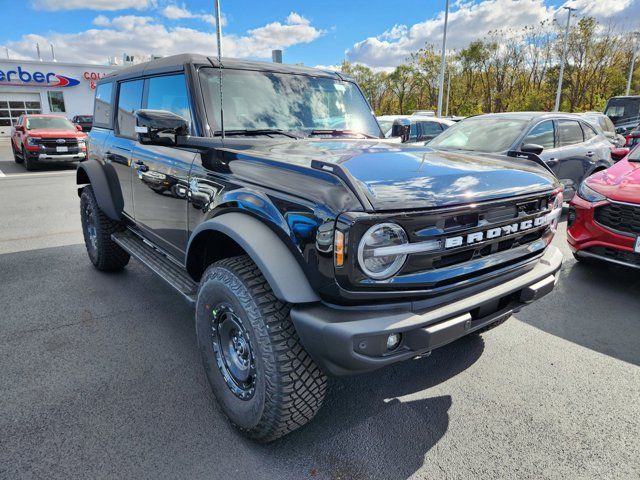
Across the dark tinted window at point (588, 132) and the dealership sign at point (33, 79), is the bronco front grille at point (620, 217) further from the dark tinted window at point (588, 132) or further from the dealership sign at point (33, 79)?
the dealership sign at point (33, 79)

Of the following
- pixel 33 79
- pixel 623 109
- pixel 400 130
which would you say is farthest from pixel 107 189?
pixel 33 79

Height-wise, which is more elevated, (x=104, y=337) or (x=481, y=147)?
(x=481, y=147)

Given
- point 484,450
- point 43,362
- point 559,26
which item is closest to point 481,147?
point 484,450

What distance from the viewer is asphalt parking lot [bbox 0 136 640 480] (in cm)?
212

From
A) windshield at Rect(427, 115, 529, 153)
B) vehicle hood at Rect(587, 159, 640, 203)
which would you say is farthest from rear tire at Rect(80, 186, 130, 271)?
vehicle hood at Rect(587, 159, 640, 203)

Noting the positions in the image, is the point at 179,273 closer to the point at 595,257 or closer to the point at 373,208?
the point at 373,208

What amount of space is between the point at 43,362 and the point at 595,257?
4.89 m

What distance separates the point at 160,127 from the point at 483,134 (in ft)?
18.3

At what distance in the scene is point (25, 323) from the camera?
11.5 feet

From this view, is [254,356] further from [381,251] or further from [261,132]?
[261,132]

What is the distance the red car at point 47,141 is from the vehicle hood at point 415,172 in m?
14.0

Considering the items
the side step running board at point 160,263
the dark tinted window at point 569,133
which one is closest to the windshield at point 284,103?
the side step running board at point 160,263

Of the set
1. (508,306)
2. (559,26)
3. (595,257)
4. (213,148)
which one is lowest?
(595,257)

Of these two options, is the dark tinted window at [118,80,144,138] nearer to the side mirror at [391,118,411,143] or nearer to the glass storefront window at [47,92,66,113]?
the side mirror at [391,118,411,143]
